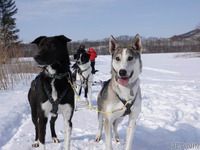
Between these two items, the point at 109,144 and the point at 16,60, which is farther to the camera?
the point at 16,60

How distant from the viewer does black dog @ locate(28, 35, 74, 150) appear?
2.67 metres

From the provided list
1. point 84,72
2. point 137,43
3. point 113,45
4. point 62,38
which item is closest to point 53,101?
point 62,38

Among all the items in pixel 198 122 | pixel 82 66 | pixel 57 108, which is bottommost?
pixel 198 122

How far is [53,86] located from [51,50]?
1.75 ft

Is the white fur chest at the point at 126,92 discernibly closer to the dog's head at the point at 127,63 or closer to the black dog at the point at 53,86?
the dog's head at the point at 127,63

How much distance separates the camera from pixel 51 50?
2623 mm

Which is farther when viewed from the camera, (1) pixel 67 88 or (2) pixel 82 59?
(2) pixel 82 59

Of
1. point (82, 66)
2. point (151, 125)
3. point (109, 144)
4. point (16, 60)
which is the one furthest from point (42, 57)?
point (16, 60)

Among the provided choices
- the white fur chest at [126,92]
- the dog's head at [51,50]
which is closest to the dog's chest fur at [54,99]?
the dog's head at [51,50]

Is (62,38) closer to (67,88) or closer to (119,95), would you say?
(67,88)

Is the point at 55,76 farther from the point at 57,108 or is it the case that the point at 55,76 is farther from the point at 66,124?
the point at 66,124

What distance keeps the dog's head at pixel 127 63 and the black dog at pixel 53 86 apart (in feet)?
2.58

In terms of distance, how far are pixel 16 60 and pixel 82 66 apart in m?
4.79

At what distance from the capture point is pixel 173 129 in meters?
4.03
